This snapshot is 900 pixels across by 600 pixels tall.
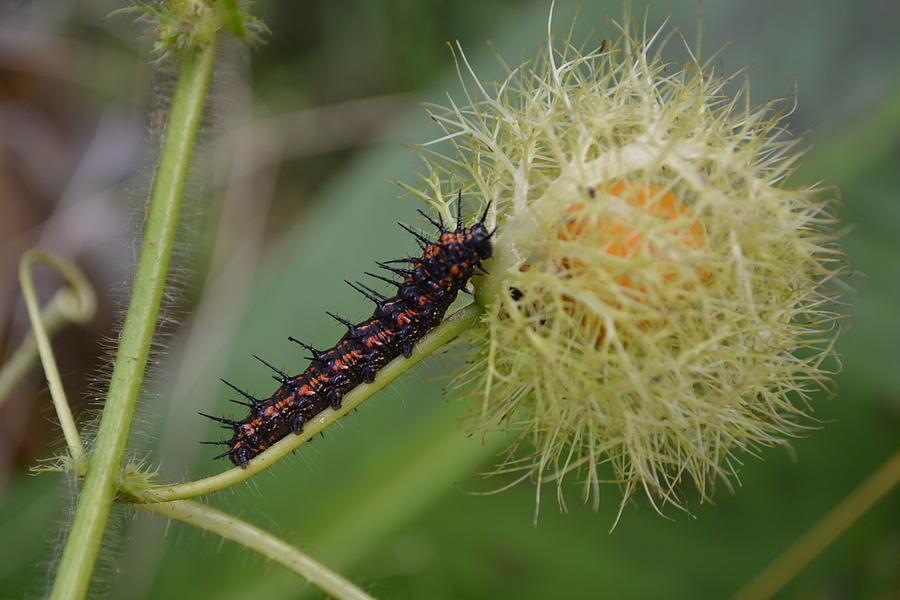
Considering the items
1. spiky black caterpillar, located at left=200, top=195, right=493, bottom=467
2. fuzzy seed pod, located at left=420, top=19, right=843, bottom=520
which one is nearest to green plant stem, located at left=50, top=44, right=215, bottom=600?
spiky black caterpillar, located at left=200, top=195, right=493, bottom=467

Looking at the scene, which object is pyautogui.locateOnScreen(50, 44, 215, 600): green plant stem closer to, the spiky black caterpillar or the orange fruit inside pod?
the spiky black caterpillar

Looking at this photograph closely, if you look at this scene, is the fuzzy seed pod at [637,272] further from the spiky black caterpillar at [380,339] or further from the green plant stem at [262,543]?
the green plant stem at [262,543]

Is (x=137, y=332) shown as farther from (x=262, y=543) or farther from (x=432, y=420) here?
(x=432, y=420)

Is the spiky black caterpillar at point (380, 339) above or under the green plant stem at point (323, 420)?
above

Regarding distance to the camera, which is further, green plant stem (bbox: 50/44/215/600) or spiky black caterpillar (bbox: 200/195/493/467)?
spiky black caterpillar (bbox: 200/195/493/467)

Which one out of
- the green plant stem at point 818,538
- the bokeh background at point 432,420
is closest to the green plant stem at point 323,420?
the bokeh background at point 432,420

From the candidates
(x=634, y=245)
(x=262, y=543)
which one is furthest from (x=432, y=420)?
(x=634, y=245)
